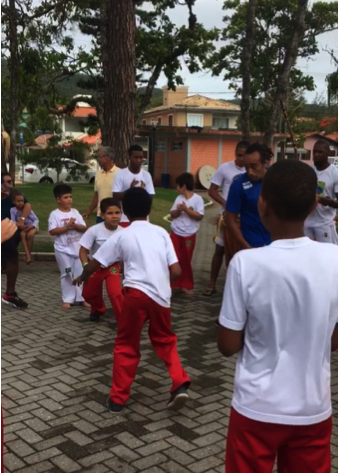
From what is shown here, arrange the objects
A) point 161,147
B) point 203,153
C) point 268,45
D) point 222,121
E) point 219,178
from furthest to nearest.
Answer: point 222,121 < point 161,147 < point 203,153 < point 268,45 < point 219,178

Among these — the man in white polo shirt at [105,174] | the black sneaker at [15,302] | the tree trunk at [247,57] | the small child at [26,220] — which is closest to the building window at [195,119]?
the tree trunk at [247,57]

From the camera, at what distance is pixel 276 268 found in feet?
6.58

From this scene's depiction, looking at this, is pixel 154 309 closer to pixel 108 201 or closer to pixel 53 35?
pixel 108 201

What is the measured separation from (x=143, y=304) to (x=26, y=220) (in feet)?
17.7

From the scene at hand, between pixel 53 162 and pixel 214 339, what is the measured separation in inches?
929

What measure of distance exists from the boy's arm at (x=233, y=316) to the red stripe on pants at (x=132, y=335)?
5.82 ft

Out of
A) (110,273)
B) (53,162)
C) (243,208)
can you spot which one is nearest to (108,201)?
(110,273)

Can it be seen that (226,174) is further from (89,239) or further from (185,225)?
(89,239)

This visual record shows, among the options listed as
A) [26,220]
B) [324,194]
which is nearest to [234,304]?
[324,194]

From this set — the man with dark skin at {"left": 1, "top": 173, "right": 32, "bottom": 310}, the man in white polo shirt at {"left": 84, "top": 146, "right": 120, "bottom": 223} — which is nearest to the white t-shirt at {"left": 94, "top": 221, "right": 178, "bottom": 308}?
the man with dark skin at {"left": 1, "top": 173, "right": 32, "bottom": 310}

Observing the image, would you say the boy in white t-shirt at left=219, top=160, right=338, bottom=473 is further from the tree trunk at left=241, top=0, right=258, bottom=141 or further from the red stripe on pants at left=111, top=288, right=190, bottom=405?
the tree trunk at left=241, top=0, right=258, bottom=141

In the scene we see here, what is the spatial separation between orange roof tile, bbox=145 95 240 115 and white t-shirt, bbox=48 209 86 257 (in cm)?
3604

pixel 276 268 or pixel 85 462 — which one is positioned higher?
pixel 276 268

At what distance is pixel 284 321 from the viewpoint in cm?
203
